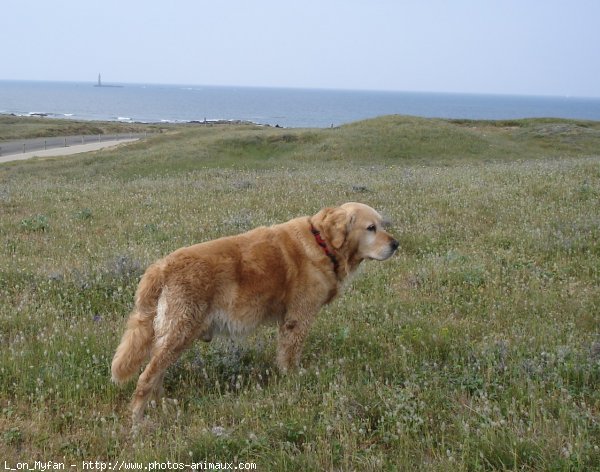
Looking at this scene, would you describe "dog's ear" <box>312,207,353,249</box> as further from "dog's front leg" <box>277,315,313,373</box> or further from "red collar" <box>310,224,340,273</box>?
"dog's front leg" <box>277,315,313,373</box>

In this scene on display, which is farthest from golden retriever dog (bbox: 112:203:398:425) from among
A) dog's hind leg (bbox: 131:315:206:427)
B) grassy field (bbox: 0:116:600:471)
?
grassy field (bbox: 0:116:600:471)

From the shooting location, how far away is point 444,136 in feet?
136

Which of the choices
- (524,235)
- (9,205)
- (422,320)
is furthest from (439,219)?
(9,205)

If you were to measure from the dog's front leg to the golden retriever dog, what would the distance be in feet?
0.03

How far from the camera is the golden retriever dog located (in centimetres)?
514

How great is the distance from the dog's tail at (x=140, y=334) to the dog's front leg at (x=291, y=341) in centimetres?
138

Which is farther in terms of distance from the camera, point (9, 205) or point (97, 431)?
point (9, 205)

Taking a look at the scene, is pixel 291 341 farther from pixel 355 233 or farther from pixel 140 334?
pixel 140 334

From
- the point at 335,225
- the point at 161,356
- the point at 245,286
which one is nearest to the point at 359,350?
the point at 335,225

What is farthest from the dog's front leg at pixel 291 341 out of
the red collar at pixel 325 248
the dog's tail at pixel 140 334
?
the dog's tail at pixel 140 334

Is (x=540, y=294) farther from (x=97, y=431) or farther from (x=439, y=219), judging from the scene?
(x=97, y=431)

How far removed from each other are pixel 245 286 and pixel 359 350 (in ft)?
5.39

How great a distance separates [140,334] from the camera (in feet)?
17.0

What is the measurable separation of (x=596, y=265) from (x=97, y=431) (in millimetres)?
7501
